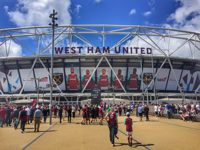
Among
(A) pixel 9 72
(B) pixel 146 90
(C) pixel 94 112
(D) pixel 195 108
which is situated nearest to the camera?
(C) pixel 94 112

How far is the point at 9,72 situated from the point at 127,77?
2899 cm

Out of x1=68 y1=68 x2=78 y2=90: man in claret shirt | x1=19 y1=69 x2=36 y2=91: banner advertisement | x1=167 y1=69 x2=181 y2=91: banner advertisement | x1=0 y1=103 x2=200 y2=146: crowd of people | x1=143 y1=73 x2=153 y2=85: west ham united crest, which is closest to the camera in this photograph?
x1=0 y1=103 x2=200 y2=146: crowd of people

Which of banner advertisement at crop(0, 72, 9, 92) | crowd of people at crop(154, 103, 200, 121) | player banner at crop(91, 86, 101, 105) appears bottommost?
crowd of people at crop(154, 103, 200, 121)

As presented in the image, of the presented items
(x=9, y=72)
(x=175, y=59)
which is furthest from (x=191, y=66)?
(x=9, y=72)

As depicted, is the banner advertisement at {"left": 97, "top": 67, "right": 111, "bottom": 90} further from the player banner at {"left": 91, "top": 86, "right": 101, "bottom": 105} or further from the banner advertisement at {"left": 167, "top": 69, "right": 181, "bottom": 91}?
the player banner at {"left": 91, "top": 86, "right": 101, "bottom": 105}

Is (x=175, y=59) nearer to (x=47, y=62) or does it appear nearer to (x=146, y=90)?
(x=146, y=90)

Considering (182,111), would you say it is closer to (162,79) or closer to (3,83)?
(162,79)

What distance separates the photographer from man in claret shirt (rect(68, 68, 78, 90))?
7525 centimetres

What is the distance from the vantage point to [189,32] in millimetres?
75000

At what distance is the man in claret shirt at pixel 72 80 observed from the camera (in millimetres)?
75250

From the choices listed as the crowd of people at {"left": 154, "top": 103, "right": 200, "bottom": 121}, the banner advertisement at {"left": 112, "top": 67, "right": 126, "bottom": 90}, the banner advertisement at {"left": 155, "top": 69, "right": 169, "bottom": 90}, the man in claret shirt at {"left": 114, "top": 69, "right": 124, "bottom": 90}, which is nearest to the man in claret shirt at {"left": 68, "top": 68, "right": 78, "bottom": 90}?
the banner advertisement at {"left": 112, "top": 67, "right": 126, "bottom": 90}

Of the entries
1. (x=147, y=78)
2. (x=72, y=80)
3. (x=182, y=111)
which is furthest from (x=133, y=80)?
(x=182, y=111)

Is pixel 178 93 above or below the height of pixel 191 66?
below

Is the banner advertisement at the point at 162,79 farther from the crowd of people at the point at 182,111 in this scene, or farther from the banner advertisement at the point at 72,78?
the crowd of people at the point at 182,111
